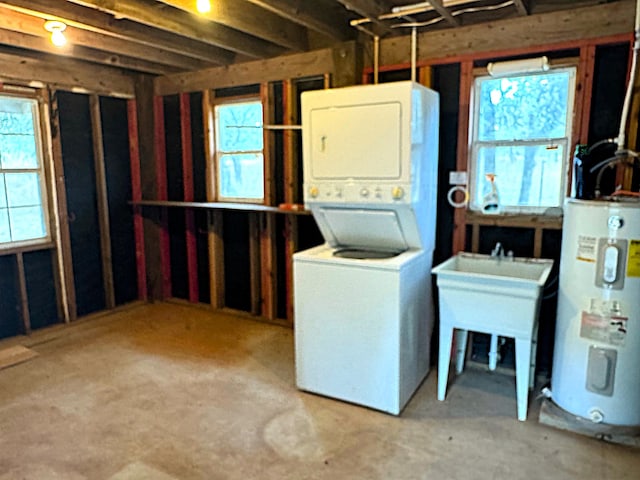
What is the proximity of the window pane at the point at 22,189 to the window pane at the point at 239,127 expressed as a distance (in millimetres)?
1559

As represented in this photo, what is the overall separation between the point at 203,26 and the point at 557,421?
127 inches

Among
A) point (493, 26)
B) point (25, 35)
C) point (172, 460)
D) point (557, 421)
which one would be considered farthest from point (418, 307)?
point (25, 35)

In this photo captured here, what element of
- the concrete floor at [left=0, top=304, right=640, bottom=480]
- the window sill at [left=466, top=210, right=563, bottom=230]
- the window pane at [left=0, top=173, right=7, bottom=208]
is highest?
the window pane at [left=0, top=173, right=7, bottom=208]

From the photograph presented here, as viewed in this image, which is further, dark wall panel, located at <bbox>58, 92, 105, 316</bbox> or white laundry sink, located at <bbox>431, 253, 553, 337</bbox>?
dark wall panel, located at <bbox>58, 92, 105, 316</bbox>

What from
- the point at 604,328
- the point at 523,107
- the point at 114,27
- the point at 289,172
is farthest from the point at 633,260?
the point at 114,27

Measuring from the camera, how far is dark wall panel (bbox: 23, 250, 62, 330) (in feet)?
12.6

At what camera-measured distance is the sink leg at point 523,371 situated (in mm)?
2469

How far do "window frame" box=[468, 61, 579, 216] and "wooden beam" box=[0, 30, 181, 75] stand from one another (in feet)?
9.05

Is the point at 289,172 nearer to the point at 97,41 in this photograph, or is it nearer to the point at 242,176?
the point at 242,176

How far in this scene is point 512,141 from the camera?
9.51 feet

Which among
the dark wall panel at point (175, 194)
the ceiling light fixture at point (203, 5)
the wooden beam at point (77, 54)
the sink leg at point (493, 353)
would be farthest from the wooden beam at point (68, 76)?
the sink leg at point (493, 353)

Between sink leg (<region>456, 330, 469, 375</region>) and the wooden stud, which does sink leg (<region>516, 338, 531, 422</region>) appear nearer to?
sink leg (<region>456, 330, 469, 375</region>)

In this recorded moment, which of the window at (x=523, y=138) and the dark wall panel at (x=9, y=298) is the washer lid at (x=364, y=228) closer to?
the window at (x=523, y=138)

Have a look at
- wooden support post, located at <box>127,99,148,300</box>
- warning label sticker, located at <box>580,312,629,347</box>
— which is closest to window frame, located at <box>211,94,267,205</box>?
wooden support post, located at <box>127,99,148,300</box>
